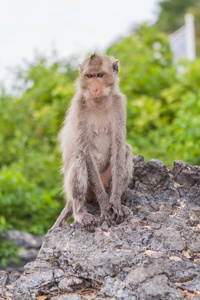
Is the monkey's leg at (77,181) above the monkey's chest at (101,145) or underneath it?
underneath

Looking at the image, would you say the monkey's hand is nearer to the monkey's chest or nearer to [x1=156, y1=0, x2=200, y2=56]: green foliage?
the monkey's chest

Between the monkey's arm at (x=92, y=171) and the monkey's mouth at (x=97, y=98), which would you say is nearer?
the monkey's arm at (x=92, y=171)

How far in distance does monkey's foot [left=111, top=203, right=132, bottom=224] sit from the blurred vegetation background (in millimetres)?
2764

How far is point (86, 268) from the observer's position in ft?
11.1

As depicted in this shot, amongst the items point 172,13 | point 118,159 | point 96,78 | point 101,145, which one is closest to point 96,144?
point 101,145

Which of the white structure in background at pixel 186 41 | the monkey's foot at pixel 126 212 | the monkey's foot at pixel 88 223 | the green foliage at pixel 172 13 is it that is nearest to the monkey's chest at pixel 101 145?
the monkey's foot at pixel 126 212

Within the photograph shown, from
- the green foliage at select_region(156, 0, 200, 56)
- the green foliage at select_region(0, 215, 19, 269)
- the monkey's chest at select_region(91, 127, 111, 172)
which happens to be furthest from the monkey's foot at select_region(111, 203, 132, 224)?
the green foliage at select_region(156, 0, 200, 56)

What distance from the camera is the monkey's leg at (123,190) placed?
154 inches

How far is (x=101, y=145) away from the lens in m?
4.60

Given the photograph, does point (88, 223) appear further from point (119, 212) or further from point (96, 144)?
point (96, 144)

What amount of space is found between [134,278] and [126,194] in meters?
1.40

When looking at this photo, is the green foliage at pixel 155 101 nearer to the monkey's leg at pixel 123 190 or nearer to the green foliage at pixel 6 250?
the monkey's leg at pixel 123 190

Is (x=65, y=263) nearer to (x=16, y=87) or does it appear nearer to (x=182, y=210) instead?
(x=182, y=210)

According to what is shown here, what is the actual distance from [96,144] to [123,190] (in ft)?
2.06
